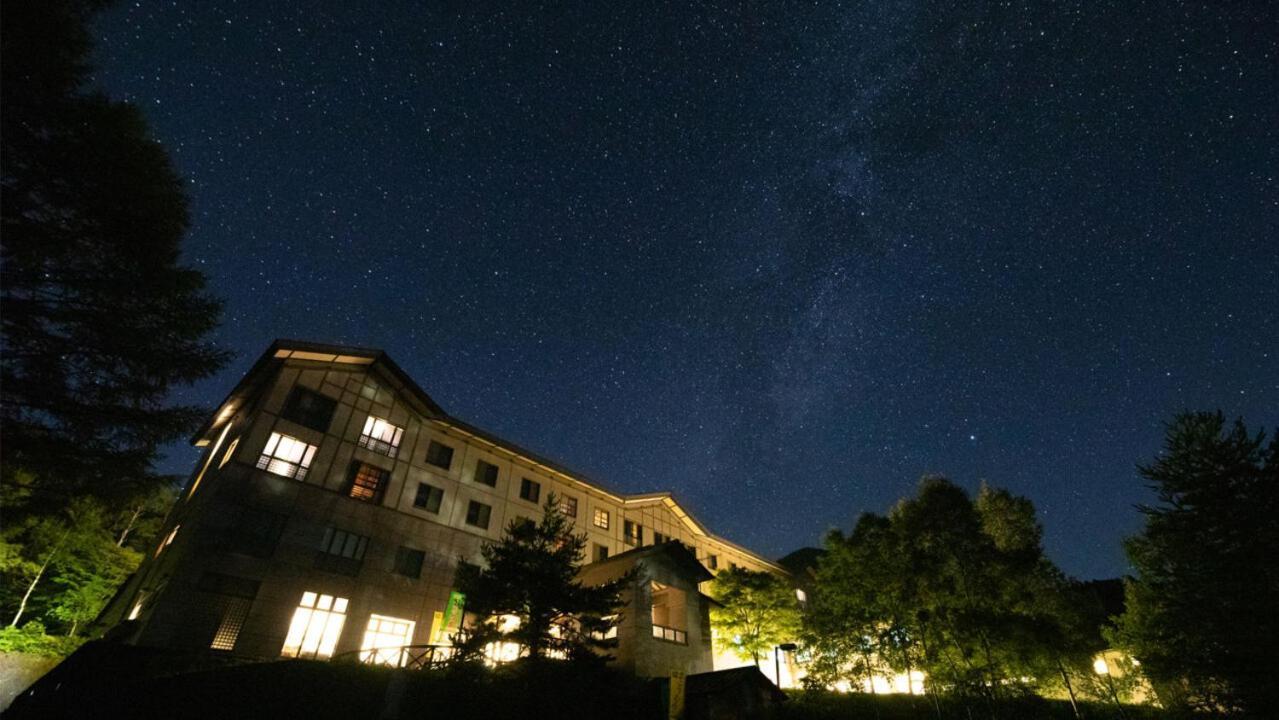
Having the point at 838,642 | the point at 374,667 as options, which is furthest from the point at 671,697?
the point at 374,667

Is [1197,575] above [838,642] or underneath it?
above

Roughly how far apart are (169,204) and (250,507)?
619 inches

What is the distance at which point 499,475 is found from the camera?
34.1 metres

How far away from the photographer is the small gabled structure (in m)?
24.5

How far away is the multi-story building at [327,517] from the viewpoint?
21375mm

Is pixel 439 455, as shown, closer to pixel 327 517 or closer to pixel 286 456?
pixel 327 517

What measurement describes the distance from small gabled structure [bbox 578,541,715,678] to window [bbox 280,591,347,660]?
12.9 metres

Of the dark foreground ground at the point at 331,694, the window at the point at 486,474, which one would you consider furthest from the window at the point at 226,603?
the window at the point at 486,474

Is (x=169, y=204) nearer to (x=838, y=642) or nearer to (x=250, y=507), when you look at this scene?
(x=250, y=507)

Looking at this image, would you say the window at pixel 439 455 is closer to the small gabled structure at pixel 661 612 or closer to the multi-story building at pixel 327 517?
the multi-story building at pixel 327 517

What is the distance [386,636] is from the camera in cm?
2494

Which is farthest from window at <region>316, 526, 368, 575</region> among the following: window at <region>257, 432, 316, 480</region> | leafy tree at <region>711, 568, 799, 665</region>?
leafy tree at <region>711, 568, 799, 665</region>

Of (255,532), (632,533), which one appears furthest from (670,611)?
(255,532)

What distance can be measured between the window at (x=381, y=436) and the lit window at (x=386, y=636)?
905cm
